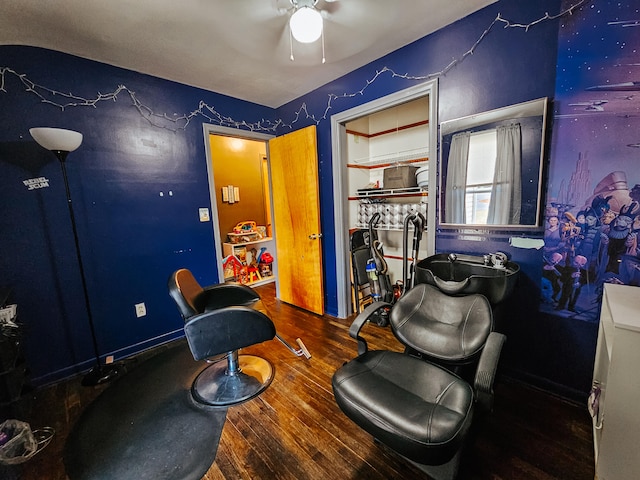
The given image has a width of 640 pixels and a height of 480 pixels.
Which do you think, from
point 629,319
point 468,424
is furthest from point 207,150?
point 629,319

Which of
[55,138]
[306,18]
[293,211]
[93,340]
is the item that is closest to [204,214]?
[293,211]

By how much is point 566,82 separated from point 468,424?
6.05 ft

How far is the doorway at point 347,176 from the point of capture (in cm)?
203

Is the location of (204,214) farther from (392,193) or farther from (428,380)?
(428,380)

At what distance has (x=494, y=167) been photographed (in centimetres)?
173

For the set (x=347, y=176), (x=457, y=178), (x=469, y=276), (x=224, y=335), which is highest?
(x=347, y=176)

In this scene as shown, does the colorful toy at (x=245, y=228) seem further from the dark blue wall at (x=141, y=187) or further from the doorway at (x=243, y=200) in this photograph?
the dark blue wall at (x=141, y=187)

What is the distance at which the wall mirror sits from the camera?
5.20 ft

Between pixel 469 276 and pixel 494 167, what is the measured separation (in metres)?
0.75

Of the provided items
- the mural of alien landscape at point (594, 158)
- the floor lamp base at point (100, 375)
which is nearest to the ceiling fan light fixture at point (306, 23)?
the mural of alien landscape at point (594, 158)

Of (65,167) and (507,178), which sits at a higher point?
(65,167)

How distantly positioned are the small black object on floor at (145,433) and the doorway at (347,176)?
63.8 inches

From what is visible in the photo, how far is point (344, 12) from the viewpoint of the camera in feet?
5.27

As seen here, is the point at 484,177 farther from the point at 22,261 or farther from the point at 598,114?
the point at 22,261
